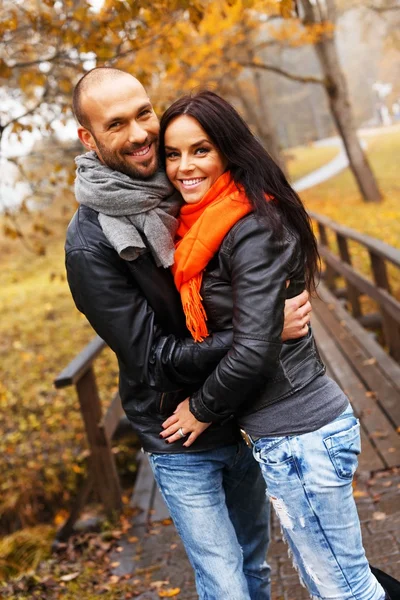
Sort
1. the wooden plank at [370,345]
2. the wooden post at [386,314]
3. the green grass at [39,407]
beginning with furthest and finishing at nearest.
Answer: the green grass at [39,407] < the wooden post at [386,314] < the wooden plank at [370,345]

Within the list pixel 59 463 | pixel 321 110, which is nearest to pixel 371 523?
pixel 59 463

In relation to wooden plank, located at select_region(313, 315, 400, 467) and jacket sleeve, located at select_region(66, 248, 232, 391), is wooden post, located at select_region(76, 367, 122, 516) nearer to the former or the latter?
wooden plank, located at select_region(313, 315, 400, 467)

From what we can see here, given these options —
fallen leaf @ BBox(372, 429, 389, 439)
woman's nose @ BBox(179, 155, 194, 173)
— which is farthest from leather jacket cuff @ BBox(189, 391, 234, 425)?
fallen leaf @ BBox(372, 429, 389, 439)

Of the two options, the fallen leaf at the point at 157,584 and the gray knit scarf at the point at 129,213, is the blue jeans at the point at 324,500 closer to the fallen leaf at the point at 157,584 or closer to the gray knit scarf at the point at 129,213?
the gray knit scarf at the point at 129,213

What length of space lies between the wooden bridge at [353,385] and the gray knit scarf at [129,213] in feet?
3.93

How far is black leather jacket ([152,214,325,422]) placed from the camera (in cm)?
216

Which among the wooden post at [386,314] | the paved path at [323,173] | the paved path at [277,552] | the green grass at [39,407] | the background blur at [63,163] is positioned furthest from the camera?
the paved path at [323,173]

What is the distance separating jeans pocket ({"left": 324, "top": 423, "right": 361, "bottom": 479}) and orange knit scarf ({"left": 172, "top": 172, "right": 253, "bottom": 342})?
508 millimetres

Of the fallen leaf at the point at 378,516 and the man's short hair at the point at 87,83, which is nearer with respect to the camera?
the man's short hair at the point at 87,83

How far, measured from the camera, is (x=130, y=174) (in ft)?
8.04

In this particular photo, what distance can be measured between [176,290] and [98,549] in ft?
9.48

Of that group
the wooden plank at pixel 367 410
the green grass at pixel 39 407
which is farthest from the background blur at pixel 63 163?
the wooden plank at pixel 367 410

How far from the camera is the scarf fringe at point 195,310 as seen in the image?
2287mm

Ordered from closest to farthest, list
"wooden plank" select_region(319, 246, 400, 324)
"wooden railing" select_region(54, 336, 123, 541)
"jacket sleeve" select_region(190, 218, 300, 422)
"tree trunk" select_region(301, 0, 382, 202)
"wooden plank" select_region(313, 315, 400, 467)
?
1. "jacket sleeve" select_region(190, 218, 300, 422)
2. "wooden railing" select_region(54, 336, 123, 541)
3. "wooden plank" select_region(313, 315, 400, 467)
4. "wooden plank" select_region(319, 246, 400, 324)
5. "tree trunk" select_region(301, 0, 382, 202)
